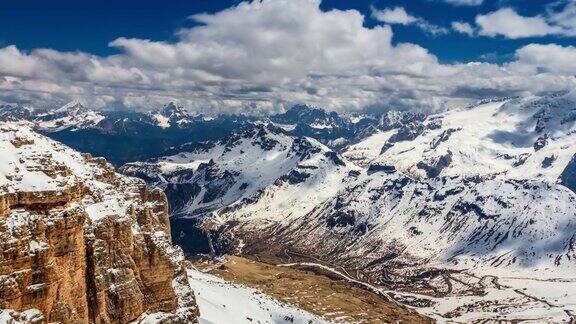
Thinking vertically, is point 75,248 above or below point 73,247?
below

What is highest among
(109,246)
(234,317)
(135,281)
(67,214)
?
(67,214)

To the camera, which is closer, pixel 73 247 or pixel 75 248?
pixel 73 247

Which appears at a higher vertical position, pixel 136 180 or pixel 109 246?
pixel 136 180


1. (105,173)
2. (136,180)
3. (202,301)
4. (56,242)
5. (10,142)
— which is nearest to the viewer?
(56,242)

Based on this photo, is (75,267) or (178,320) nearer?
(75,267)

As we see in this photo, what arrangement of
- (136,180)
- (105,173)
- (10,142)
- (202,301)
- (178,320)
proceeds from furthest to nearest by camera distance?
(202,301)
(136,180)
(105,173)
(178,320)
(10,142)

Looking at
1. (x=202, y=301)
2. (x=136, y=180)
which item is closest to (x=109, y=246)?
(x=136, y=180)

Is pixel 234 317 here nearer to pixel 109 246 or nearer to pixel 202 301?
pixel 202 301
